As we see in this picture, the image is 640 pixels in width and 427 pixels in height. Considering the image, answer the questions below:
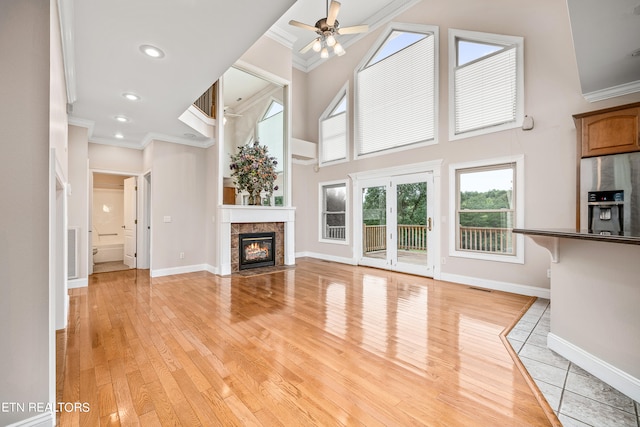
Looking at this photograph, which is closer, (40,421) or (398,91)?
(40,421)

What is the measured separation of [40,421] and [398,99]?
657 cm

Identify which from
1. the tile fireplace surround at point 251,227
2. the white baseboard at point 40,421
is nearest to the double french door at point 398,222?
the tile fireplace surround at point 251,227

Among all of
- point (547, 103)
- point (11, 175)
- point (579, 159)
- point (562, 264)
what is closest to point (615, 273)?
point (562, 264)

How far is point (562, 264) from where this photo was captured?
2365mm

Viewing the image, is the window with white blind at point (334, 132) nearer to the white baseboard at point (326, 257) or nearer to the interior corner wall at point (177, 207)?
the white baseboard at point (326, 257)

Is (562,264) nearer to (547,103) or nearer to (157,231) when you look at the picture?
(547,103)

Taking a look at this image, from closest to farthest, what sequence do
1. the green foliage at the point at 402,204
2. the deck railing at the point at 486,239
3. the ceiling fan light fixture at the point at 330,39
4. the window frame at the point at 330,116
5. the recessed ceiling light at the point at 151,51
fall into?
the recessed ceiling light at the point at 151,51 → the deck railing at the point at 486,239 → the ceiling fan light fixture at the point at 330,39 → the green foliage at the point at 402,204 → the window frame at the point at 330,116

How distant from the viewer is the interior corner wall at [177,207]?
5504 millimetres

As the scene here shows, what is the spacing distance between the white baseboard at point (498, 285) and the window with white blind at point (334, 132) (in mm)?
3710

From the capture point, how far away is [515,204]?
433cm

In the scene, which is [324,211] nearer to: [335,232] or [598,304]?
[335,232]

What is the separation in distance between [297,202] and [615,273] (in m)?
6.57

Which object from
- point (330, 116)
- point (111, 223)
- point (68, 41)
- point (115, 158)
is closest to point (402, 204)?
point (330, 116)

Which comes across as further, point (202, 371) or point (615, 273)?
point (202, 371)
